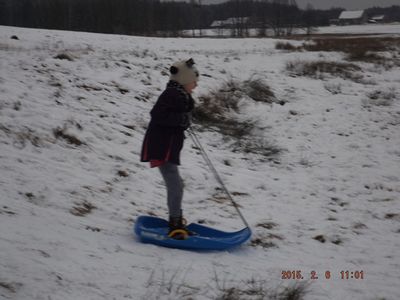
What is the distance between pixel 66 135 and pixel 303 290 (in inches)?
194

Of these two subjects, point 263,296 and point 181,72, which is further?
point 181,72

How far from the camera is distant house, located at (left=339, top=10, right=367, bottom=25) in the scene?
431 ft

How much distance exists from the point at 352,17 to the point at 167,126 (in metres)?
152

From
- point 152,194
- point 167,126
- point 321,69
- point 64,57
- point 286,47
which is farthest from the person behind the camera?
point 286,47

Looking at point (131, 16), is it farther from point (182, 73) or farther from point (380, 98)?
point (182, 73)

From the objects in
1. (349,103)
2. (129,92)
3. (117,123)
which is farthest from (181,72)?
(349,103)

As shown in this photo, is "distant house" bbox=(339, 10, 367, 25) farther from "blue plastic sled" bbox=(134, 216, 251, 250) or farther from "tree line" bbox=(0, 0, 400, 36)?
"blue plastic sled" bbox=(134, 216, 251, 250)

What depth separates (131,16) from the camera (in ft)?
233

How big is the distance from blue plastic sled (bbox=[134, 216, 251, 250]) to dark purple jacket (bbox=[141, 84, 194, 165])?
0.87 metres

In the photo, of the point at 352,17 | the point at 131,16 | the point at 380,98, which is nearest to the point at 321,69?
the point at 380,98

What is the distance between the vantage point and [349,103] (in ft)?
47.0

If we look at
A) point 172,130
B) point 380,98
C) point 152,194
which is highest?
point 172,130

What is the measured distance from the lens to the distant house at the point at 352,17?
131 m

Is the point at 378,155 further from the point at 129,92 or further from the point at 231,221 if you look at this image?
the point at 129,92
